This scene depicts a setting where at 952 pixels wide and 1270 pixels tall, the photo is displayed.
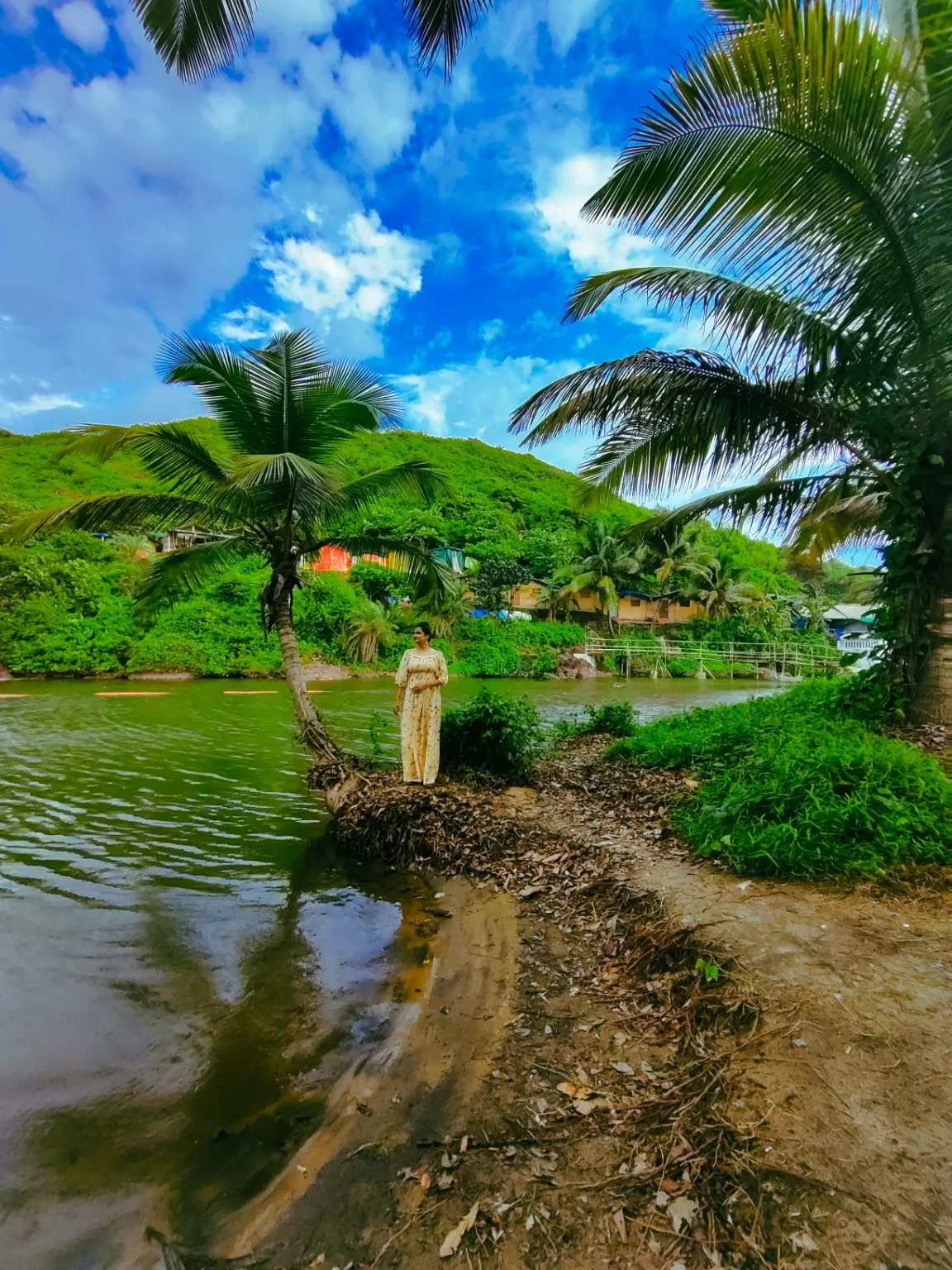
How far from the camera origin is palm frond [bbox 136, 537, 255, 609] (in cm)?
902

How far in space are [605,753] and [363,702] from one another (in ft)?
38.9

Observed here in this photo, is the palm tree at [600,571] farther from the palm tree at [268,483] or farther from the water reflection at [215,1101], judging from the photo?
the water reflection at [215,1101]

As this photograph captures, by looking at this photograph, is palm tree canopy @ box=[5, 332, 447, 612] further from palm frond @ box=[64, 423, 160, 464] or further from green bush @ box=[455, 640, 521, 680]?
green bush @ box=[455, 640, 521, 680]

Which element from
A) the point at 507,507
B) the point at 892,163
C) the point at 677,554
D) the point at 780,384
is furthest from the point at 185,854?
the point at 507,507

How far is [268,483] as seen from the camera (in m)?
7.93

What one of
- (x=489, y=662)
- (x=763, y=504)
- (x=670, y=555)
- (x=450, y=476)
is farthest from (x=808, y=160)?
Result: (x=670, y=555)

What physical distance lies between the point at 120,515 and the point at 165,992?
6569mm

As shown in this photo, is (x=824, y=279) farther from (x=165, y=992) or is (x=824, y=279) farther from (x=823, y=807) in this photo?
(x=165, y=992)

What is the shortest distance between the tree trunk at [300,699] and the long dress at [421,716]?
1246mm

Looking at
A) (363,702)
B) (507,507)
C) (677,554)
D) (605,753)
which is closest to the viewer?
(605,753)

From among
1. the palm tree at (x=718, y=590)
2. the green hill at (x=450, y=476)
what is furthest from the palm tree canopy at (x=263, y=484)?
the palm tree at (x=718, y=590)

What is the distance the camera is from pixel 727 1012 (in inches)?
118

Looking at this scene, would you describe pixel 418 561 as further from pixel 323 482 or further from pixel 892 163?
pixel 892 163

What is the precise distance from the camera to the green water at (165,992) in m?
2.59
